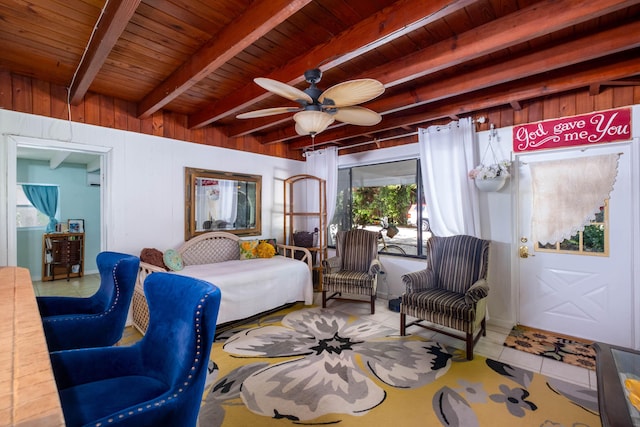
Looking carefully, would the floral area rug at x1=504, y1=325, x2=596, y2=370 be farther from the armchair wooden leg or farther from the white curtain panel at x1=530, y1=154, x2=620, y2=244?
the white curtain panel at x1=530, y1=154, x2=620, y2=244

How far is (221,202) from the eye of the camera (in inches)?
161

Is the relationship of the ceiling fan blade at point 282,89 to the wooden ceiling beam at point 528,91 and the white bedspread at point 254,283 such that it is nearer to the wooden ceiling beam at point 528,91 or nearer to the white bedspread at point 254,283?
the wooden ceiling beam at point 528,91

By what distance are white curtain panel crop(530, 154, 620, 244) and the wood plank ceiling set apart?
71cm

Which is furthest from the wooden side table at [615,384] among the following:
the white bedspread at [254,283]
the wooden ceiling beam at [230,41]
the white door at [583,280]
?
the white bedspread at [254,283]

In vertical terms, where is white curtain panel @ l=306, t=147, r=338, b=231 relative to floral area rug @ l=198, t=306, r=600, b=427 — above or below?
above

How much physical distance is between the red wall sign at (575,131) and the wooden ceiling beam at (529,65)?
782 mm

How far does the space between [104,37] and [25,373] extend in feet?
6.17

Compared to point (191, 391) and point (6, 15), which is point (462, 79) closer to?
point (191, 391)

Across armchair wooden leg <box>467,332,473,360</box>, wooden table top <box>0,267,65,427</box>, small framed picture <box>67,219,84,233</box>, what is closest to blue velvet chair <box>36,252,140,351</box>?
wooden table top <box>0,267,65,427</box>

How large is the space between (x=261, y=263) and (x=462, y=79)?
2938 mm

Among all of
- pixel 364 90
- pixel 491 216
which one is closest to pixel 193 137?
pixel 364 90

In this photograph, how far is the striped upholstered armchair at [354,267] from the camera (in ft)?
12.0

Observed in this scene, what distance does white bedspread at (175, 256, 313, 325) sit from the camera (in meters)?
3.09

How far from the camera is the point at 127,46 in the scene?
85.2 inches
